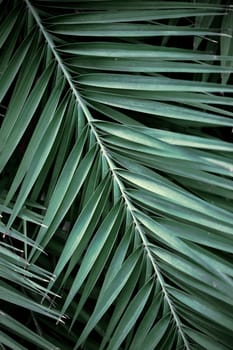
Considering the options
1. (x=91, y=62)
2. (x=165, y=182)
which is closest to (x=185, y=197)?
(x=165, y=182)

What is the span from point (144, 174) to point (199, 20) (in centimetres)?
32

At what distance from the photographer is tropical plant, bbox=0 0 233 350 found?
2.75 ft

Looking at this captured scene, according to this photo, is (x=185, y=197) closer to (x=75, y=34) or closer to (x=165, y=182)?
(x=165, y=182)

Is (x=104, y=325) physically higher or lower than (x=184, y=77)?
lower

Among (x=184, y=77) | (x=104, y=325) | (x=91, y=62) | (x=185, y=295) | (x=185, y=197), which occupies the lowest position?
(x=104, y=325)

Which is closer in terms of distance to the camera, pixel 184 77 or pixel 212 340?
pixel 212 340

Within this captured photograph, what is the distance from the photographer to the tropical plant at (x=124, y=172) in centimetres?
84

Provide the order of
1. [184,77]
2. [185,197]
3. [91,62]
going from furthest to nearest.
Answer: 1. [184,77]
2. [91,62]
3. [185,197]

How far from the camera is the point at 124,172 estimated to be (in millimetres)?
892

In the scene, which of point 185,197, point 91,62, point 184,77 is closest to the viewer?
point 185,197

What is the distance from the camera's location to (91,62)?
0.95 m

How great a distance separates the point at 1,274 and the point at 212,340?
0.37m

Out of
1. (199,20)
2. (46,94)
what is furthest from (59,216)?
(199,20)

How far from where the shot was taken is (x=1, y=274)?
0.85 meters
